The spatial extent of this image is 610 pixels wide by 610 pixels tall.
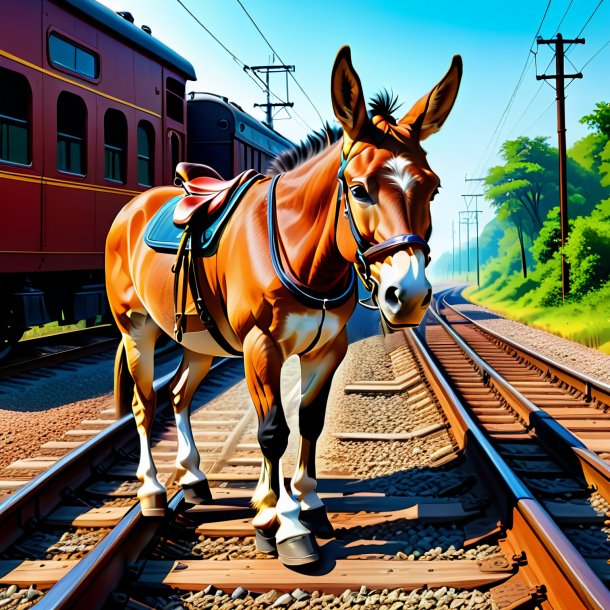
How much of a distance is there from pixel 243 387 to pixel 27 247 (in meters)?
3.26

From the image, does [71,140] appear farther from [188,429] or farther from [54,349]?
[188,429]

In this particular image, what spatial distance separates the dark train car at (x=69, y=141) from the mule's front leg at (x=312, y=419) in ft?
18.3

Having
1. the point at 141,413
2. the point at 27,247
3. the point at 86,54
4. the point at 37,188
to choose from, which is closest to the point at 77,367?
the point at 27,247

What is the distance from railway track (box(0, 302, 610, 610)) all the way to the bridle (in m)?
1.30

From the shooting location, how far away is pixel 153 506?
3.37 metres

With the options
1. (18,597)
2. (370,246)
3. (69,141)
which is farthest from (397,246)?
(69,141)

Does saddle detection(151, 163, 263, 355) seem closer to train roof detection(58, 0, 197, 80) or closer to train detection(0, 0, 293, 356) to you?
train detection(0, 0, 293, 356)

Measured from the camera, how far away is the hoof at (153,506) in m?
3.36

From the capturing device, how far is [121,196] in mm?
9578

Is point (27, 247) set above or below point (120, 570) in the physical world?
above

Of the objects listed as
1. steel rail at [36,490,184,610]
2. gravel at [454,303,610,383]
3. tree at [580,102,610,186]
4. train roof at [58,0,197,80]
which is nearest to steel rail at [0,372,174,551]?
steel rail at [36,490,184,610]

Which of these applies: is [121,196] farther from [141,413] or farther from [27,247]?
[141,413]

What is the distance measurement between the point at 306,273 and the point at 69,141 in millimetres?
7109

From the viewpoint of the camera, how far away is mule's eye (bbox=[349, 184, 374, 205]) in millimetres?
2582
